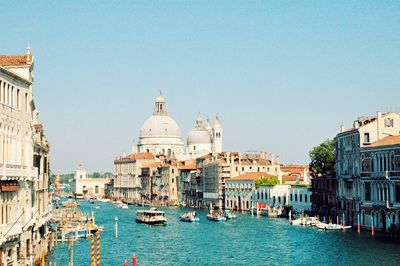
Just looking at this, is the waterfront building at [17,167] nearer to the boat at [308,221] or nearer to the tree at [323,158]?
the boat at [308,221]

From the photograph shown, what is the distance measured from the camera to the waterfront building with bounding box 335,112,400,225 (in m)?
42.2

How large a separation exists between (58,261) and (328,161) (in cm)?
3495

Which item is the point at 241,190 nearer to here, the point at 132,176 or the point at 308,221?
the point at 308,221

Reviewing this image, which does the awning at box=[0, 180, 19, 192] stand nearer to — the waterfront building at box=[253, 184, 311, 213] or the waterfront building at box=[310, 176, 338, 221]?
the waterfront building at box=[310, 176, 338, 221]

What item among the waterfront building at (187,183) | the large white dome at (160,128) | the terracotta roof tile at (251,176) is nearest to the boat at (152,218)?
the terracotta roof tile at (251,176)

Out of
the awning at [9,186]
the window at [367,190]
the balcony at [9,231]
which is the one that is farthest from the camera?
the window at [367,190]

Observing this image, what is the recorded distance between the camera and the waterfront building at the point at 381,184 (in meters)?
37.8

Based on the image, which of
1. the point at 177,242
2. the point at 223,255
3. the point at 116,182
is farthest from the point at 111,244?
the point at 116,182

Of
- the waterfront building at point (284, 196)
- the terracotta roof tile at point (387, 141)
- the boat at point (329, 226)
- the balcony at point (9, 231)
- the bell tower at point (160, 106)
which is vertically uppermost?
the bell tower at point (160, 106)

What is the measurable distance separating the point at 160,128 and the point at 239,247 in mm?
89745

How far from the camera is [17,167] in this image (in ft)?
65.2

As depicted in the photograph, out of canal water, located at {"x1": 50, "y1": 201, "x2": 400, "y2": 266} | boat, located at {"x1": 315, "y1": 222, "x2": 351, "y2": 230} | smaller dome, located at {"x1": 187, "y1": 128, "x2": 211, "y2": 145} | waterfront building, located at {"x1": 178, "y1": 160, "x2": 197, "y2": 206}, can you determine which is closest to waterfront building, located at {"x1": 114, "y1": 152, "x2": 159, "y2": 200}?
smaller dome, located at {"x1": 187, "y1": 128, "x2": 211, "y2": 145}

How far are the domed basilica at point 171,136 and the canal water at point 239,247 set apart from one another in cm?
7178

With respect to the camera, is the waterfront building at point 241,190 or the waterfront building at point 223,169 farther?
the waterfront building at point 223,169
